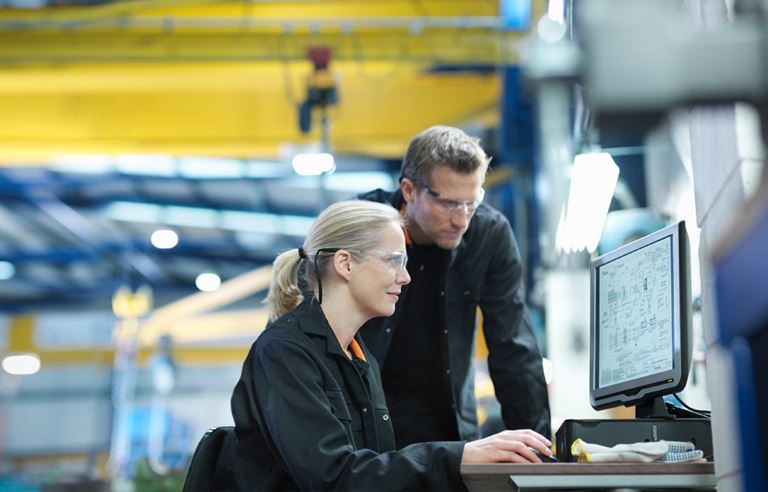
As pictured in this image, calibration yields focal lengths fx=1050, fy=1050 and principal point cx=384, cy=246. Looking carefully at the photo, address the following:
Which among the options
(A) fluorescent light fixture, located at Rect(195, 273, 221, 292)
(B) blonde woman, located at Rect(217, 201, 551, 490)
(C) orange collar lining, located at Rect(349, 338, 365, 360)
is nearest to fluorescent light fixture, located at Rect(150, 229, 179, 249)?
(A) fluorescent light fixture, located at Rect(195, 273, 221, 292)

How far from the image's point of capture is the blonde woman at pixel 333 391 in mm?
1962

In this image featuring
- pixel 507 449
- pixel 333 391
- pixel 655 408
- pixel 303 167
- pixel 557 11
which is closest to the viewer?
pixel 507 449

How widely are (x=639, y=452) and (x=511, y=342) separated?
1.11 m

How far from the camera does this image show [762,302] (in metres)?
0.99

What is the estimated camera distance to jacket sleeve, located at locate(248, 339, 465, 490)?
1.96 meters

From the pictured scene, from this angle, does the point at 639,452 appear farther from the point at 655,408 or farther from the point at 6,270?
the point at 6,270

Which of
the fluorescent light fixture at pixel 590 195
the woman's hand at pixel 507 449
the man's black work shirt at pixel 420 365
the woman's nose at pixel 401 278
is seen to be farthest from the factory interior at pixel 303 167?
the woman's nose at pixel 401 278

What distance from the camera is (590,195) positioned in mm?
4633

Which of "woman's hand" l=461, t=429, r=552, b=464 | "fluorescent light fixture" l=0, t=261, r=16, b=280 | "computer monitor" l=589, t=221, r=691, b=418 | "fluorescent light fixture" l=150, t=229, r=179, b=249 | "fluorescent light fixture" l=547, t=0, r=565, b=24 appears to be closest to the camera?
"woman's hand" l=461, t=429, r=552, b=464

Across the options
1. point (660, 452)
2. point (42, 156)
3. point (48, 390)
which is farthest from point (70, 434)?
point (660, 452)

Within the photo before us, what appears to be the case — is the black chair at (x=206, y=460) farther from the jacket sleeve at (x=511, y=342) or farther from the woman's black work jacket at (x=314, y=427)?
the jacket sleeve at (x=511, y=342)

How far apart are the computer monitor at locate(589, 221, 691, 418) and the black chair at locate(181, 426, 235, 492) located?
872mm

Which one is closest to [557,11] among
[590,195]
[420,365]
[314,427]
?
[590,195]

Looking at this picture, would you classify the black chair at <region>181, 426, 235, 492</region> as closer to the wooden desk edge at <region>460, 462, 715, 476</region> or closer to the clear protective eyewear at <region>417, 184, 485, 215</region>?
the wooden desk edge at <region>460, 462, 715, 476</region>
